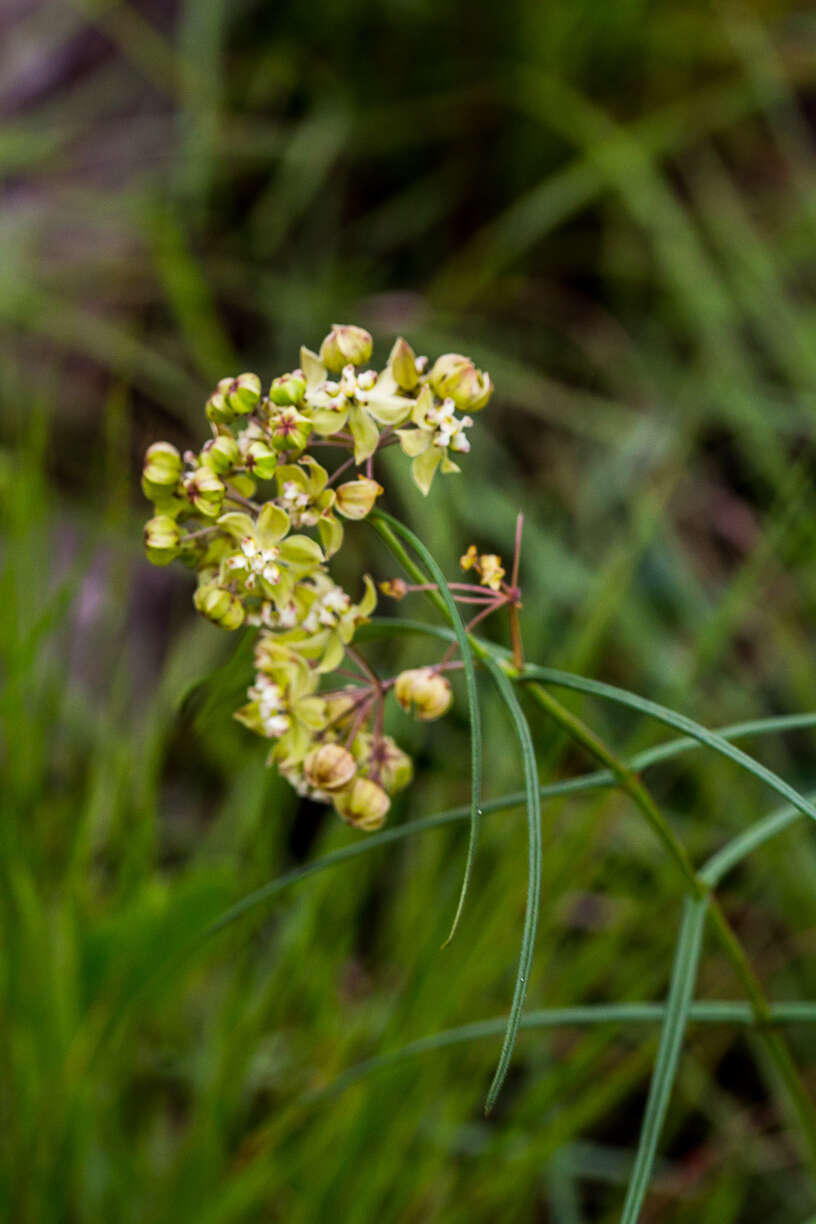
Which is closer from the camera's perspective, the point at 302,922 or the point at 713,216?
the point at 302,922

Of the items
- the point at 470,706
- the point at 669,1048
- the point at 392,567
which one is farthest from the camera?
the point at 392,567

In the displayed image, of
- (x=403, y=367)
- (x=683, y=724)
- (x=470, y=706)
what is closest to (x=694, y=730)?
(x=683, y=724)

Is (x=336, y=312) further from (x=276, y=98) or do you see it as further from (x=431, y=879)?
(x=431, y=879)

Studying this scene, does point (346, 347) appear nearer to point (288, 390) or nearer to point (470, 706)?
point (288, 390)

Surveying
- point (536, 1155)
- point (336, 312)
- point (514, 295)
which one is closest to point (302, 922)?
point (536, 1155)

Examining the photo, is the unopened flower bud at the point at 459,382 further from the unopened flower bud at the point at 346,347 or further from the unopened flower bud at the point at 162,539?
the unopened flower bud at the point at 162,539

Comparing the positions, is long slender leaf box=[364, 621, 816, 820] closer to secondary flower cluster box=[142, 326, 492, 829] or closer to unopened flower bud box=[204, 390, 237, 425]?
secondary flower cluster box=[142, 326, 492, 829]

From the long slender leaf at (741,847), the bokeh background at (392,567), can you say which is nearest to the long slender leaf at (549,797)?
the long slender leaf at (741,847)
